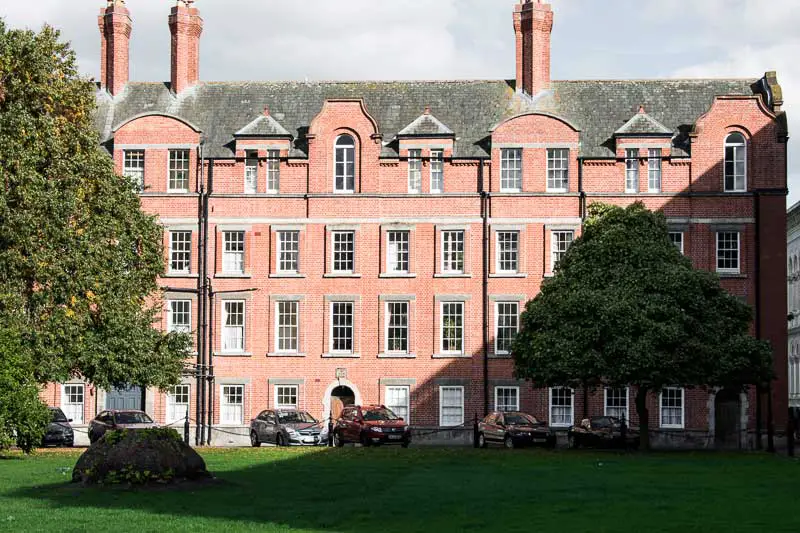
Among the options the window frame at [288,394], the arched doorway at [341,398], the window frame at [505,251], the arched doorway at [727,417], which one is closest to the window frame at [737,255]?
the arched doorway at [727,417]

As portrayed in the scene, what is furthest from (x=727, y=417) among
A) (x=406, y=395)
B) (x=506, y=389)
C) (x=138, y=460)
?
(x=138, y=460)

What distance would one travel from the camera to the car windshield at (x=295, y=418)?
53.5 m

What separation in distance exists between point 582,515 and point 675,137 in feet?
133

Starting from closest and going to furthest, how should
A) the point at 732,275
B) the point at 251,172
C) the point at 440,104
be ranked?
the point at 732,275 → the point at 251,172 → the point at 440,104

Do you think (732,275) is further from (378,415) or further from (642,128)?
(378,415)

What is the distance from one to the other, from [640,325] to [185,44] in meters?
28.2

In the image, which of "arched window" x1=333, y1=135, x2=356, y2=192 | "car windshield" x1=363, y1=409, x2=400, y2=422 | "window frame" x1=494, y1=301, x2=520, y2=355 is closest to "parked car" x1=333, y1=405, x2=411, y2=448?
"car windshield" x1=363, y1=409, x2=400, y2=422

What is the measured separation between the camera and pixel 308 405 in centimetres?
6156

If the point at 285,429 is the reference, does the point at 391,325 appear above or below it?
above

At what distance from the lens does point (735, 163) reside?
6150cm

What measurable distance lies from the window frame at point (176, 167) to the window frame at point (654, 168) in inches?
804

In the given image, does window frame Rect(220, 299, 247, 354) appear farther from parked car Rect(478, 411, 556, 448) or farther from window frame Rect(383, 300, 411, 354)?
parked car Rect(478, 411, 556, 448)

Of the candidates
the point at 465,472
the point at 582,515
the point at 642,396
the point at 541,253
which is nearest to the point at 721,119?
the point at 541,253

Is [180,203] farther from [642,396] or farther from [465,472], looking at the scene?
[465,472]
